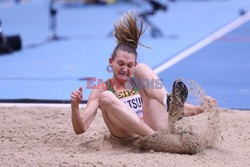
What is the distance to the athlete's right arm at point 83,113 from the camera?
4444 mm

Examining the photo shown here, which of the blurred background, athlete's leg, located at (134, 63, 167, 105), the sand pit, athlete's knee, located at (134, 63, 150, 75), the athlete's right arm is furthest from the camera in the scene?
the blurred background

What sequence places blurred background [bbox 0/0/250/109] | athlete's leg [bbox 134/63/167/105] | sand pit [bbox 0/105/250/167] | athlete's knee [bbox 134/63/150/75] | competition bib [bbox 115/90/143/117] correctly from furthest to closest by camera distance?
blurred background [bbox 0/0/250/109]
competition bib [bbox 115/90/143/117]
athlete's knee [bbox 134/63/150/75]
athlete's leg [bbox 134/63/167/105]
sand pit [bbox 0/105/250/167]

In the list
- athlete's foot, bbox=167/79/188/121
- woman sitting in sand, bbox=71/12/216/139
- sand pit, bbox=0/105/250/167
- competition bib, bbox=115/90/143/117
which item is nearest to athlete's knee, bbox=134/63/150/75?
woman sitting in sand, bbox=71/12/216/139

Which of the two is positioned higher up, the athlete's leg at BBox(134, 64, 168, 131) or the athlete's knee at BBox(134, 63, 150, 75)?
the athlete's knee at BBox(134, 63, 150, 75)

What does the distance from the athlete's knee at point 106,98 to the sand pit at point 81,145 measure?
0.42 metres

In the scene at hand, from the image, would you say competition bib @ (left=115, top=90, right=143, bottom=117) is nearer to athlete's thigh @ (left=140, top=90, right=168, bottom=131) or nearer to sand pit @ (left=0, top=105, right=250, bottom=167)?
athlete's thigh @ (left=140, top=90, right=168, bottom=131)

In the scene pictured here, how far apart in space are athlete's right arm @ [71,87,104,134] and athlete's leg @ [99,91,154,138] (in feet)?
0.66

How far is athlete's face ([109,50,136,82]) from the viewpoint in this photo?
15.6 feet

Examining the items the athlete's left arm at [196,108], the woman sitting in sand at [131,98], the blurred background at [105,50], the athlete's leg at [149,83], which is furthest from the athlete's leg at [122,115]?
the blurred background at [105,50]

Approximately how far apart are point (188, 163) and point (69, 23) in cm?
1215

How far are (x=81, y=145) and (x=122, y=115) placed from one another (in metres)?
0.73

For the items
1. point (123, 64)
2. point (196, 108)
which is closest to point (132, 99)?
point (123, 64)

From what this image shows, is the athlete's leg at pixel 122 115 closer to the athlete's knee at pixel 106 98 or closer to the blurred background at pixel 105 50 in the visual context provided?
the athlete's knee at pixel 106 98

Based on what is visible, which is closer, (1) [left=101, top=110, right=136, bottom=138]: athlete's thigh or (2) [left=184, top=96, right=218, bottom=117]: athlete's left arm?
(2) [left=184, top=96, right=218, bottom=117]: athlete's left arm
